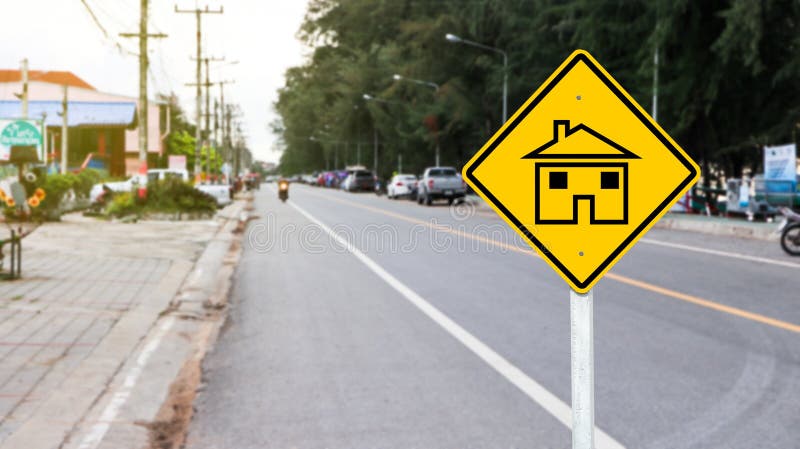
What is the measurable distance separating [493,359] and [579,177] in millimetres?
4481

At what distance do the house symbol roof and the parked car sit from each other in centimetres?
7008

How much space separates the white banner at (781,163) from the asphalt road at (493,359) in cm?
973

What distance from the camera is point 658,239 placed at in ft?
67.9

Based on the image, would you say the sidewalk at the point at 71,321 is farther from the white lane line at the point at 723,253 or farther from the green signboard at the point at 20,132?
the green signboard at the point at 20,132

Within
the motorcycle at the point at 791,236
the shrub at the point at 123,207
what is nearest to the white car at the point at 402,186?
the shrub at the point at 123,207

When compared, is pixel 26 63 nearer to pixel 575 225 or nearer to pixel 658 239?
pixel 658 239

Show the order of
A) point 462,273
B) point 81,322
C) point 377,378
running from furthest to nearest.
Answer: point 462,273, point 81,322, point 377,378

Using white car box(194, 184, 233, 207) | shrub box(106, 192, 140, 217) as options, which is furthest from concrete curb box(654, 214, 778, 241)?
white car box(194, 184, 233, 207)

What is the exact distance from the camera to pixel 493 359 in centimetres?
745

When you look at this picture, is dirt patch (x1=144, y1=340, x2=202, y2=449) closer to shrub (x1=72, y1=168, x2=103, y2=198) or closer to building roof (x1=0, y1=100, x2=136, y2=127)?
shrub (x1=72, y1=168, x2=103, y2=198)

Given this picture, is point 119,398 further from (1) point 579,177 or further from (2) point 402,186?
(2) point 402,186

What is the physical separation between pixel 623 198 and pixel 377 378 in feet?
13.0

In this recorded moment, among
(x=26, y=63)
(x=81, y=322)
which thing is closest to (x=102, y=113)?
(x=26, y=63)

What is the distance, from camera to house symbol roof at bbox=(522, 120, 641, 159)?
3.16 m
